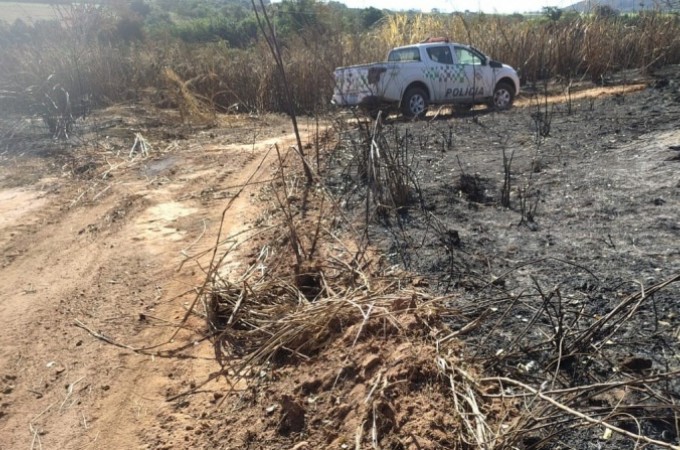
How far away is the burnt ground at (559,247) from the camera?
2.49 m

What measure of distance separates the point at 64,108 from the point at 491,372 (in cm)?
1219

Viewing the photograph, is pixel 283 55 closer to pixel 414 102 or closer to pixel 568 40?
pixel 414 102

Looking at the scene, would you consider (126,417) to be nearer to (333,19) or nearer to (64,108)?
(64,108)

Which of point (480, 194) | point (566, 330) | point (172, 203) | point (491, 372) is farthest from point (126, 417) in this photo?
point (172, 203)

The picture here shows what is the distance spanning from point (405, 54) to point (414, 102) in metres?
1.21

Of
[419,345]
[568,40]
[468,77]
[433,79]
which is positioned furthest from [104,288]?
[568,40]

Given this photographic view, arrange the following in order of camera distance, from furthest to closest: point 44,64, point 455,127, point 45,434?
1. point 44,64
2. point 455,127
3. point 45,434

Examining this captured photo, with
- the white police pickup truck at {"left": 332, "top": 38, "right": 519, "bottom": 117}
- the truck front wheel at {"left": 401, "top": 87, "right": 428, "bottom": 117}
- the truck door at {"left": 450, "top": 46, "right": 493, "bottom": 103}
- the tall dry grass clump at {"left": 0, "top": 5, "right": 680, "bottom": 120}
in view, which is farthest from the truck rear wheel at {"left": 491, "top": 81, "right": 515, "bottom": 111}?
the truck front wheel at {"left": 401, "top": 87, "right": 428, "bottom": 117}

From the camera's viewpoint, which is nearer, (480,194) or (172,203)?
(480,194)

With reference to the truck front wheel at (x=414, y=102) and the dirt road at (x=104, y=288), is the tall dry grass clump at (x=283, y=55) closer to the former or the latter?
the truck front wheel at (x=414, y=102)

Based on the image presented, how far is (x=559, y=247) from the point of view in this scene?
377cm

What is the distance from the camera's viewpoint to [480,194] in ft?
17.1

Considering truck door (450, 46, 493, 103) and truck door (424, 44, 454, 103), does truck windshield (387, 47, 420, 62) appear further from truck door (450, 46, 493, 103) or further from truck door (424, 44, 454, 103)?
Result: truck door (450, 46, 493, 103)

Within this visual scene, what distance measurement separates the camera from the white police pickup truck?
38.1 feet
